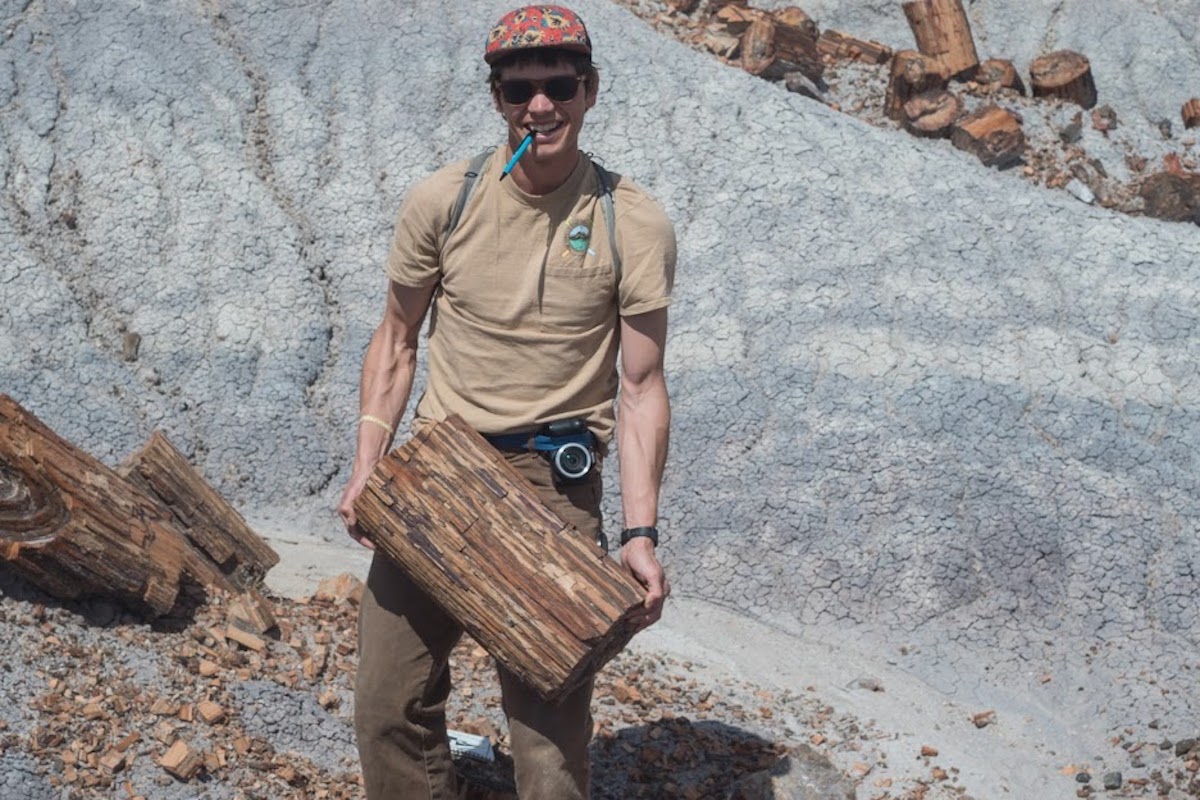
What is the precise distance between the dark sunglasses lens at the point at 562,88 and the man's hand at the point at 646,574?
1023 mm

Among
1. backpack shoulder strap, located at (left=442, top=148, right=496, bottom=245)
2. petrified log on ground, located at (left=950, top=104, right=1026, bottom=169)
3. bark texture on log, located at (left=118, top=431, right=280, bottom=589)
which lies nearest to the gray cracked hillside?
petrified log on ground, located at (left=950, top=104, right=1026, bottom=169)

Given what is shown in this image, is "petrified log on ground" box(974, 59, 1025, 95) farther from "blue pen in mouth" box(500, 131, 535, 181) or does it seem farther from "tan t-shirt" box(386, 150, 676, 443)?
"blue pen in mouth" box(500, 131, 535, 181)

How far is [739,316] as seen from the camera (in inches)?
291

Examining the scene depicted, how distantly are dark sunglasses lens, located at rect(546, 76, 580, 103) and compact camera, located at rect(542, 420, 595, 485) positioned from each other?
0.75 meters

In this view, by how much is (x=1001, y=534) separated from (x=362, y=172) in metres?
3.80

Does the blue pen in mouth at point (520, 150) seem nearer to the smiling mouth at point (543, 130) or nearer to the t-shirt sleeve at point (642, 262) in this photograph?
the smiling mouth at point (543, 130)

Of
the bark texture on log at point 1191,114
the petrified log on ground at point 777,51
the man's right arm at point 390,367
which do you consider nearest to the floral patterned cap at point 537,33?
the man's right arm at point 390,367

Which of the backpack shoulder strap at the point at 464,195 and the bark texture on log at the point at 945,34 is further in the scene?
the bark texture on log at the point at 945,34

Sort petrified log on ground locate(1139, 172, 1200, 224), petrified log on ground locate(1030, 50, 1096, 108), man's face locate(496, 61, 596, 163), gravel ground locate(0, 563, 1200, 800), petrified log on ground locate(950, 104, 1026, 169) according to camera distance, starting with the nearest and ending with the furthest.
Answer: man's face locate(496, 61, 596, 163) → gravel ground locate(0, 563, 1200, 800) → petrified log on ground locate(1139, 172, 1200, 224) → petrified log on ground locate(950, 104, 1026, 169) → petrified log on ground locate(1030, 50, 1096, 108)

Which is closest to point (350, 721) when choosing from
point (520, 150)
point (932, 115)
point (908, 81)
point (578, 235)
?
point (578, 235)

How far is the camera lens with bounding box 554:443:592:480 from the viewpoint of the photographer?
3656 mm

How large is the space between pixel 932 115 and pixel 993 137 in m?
0.42

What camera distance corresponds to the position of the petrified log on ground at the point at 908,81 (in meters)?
9.30

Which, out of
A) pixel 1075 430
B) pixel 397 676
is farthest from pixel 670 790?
pixel 1075 430
